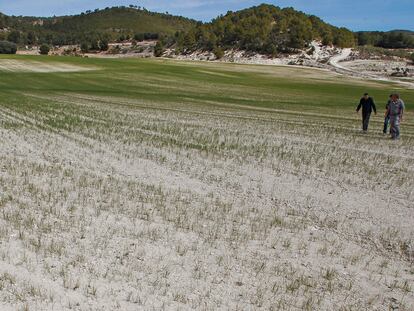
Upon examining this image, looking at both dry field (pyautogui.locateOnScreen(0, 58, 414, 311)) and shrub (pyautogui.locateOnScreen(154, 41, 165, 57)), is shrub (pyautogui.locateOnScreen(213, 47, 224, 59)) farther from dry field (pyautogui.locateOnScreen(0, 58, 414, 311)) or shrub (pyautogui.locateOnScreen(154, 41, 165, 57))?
dry field (pyautogui.locateOnScreen(0, 58, 414, 311))

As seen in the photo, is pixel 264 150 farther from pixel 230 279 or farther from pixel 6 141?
pixel 230 279

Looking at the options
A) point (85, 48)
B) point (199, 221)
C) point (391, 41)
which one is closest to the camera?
point (199, 221)

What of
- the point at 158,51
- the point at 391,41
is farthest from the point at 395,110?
the point at 391,41

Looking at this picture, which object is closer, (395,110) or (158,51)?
(395,110)

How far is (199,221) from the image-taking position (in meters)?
10.0

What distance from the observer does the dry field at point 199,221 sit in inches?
278

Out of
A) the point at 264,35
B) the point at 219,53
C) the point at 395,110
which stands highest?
the point at 264,35

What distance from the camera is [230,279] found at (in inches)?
297

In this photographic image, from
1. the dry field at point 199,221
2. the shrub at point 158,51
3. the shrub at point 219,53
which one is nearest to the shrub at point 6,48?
the shrub at point 158,51

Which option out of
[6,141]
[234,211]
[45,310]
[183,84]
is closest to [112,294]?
[45,310]

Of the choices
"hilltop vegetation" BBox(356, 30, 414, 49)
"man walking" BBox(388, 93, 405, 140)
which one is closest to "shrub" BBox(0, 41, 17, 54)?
"hilltop vegetation" BBox(356, 30, 414, 49)

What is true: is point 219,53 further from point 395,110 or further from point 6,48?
point 395,110

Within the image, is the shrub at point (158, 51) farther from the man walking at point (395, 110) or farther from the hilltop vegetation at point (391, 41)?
the man walking at point (395, 110)

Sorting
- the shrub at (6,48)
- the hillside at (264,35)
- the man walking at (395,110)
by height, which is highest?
the hillside at (264,35)
